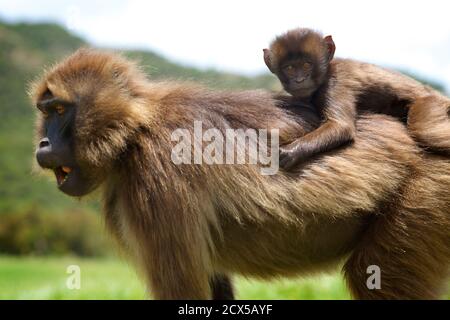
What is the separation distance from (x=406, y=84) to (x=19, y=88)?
37.5 meters

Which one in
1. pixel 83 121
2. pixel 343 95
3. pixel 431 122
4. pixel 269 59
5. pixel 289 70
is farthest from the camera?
pixel 269 59

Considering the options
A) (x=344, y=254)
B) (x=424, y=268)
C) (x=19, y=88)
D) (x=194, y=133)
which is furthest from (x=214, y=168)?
(x=19, y=88)

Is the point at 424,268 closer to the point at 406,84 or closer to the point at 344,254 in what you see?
the point at 344,254

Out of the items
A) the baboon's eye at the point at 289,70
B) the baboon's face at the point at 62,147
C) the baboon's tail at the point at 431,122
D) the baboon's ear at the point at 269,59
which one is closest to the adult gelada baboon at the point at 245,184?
the baboon's face at the point at 62,147

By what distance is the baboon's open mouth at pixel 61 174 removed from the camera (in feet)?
16.8

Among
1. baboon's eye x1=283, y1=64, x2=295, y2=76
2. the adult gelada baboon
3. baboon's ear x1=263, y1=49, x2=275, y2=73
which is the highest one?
baboon's ear x1=263, y1=49, x2=275, y2=73

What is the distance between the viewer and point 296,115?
17.7 feet

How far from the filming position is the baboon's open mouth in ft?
16.8

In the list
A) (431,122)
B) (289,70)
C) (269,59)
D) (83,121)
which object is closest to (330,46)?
(289,70)

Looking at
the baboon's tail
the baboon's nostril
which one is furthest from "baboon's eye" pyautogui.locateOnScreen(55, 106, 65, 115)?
the baboon's tail

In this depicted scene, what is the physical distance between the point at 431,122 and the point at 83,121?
8.98 ft

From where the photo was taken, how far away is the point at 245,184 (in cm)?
507

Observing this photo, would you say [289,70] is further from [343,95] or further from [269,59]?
[343,95]

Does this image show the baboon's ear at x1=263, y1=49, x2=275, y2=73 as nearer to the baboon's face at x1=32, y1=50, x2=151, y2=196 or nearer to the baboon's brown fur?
the baboon's brown fur
